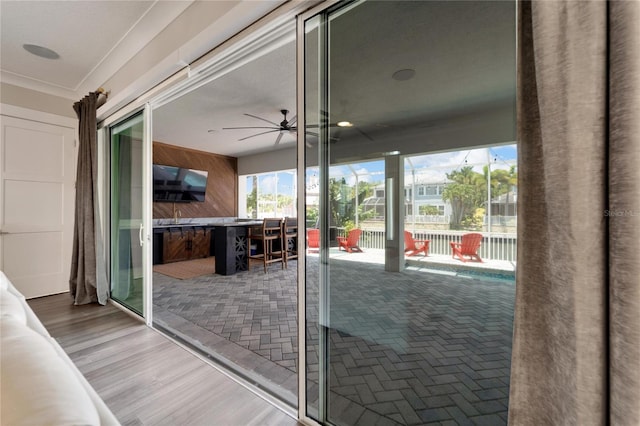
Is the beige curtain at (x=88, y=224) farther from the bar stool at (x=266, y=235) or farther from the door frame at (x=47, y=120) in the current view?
the bar stool at (x=266, y=235)

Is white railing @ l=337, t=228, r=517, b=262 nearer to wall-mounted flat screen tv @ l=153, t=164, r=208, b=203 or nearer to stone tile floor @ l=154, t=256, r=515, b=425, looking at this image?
stone tile floor @ l=154, t=256, r=515, b=425

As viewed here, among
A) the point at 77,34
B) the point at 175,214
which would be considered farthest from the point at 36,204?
the point at 175,214

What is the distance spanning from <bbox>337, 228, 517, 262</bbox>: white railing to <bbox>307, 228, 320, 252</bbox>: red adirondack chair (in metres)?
0.14

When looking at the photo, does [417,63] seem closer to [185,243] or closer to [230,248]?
[230,248]

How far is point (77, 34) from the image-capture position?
235 centimetres

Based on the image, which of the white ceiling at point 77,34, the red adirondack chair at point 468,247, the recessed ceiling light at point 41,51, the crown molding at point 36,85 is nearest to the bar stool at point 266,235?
the white ceiling at point 77,34

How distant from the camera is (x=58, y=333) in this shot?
2451 mm

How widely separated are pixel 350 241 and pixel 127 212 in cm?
297

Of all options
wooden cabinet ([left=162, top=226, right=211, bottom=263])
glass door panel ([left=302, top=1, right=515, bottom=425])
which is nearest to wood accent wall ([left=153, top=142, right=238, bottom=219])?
wooden cabinet ([left=162, top=226, right=211, bottom=263])

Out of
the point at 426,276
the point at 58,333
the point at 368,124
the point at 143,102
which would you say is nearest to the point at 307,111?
the point at 368,124

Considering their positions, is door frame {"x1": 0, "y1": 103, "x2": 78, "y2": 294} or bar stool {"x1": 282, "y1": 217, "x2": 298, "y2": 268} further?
bar stool {"x1": 282, "y1": 217, "x2": 298, "y2": 268}

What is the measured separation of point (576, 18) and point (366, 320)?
1251 mm

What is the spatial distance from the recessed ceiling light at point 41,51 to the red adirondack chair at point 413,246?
3.66m

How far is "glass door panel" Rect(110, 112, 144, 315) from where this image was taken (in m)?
2.89
